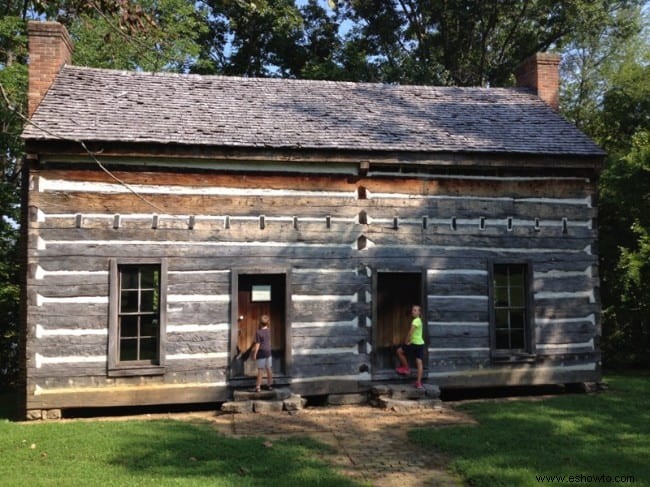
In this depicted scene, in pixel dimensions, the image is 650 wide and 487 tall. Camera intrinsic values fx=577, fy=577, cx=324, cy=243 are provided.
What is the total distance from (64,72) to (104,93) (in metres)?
1.36

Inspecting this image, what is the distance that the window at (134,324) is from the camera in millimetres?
10422

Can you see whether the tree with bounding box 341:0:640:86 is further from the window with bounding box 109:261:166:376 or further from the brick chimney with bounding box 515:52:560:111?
the window with bounding box 109:261:166:376

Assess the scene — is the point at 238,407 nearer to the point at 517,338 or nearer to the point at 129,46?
the point at 517,338

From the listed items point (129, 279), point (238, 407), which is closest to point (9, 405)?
point (129, 279)

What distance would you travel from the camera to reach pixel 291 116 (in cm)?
1250

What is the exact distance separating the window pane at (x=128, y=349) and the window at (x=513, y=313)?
286 inches

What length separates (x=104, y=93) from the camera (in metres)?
12.3

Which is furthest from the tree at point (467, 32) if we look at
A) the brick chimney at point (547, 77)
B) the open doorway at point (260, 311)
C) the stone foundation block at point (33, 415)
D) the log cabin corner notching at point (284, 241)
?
the stone foundation block at point (33, 415)

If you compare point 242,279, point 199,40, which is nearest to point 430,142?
point 242,279

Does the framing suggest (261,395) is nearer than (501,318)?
Yes

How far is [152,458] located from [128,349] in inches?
151

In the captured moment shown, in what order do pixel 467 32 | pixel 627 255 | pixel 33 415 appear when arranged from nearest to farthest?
pixel 33 415 → pixel 627 255 → pixel 467 32

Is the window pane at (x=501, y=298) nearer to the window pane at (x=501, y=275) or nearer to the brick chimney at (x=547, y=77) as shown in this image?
the window pane at (x=501, y=275)

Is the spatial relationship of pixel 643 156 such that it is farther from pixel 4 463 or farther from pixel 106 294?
pixel 4 463
